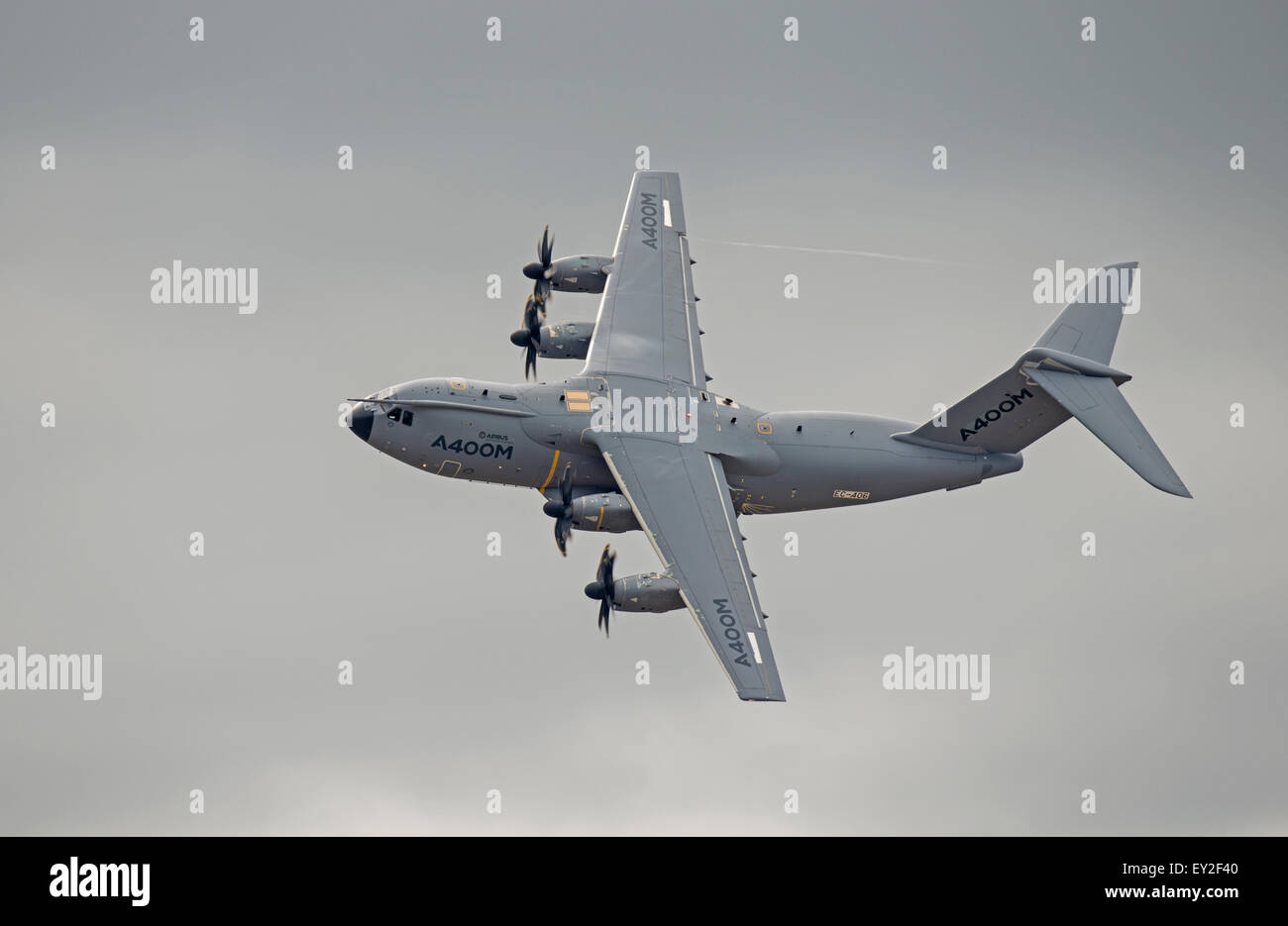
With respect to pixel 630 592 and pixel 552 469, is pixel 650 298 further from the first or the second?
pixel 630 592

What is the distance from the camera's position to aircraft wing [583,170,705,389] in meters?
92.4

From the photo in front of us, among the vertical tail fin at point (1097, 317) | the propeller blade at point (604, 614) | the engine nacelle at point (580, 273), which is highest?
the engine nacelle at point (580, 273)

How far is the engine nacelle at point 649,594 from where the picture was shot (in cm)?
8494

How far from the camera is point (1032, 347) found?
293 ft

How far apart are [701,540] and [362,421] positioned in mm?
13432

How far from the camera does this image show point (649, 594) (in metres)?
85.0

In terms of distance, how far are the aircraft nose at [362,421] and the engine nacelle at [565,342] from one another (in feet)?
28.6

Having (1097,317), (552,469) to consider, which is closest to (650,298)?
(552,469)

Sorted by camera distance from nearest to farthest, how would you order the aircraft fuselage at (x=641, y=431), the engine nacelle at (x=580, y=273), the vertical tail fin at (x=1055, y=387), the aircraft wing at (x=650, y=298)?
1. the vertical tail fin at (x=1055, y=387)
2. the aircraft fuselage at (x=641, y=431)
3. the aircraft wing at (x=650, y=298)
4. the engine nacelle at (x=580, y=273)

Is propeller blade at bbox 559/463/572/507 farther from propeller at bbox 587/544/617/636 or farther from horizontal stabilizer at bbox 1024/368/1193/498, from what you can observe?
horizontal stabilizer at bbox 1024/368/1193/498

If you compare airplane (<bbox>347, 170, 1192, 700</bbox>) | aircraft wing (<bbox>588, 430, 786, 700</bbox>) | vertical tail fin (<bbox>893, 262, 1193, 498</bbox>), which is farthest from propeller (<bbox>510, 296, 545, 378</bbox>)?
vertical tail fin (<bbox>893, 262, 1193, 498</bbox>)

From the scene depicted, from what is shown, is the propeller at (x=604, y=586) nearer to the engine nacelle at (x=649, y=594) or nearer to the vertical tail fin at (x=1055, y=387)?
the engine nacelle at (x=649, y=594)

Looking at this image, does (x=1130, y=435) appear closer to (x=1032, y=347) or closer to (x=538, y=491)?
(x=1032, y=347)

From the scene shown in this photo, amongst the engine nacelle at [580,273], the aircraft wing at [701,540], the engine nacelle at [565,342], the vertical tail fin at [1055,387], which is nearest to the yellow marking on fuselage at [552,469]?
the aircraft wing at [701,540]
